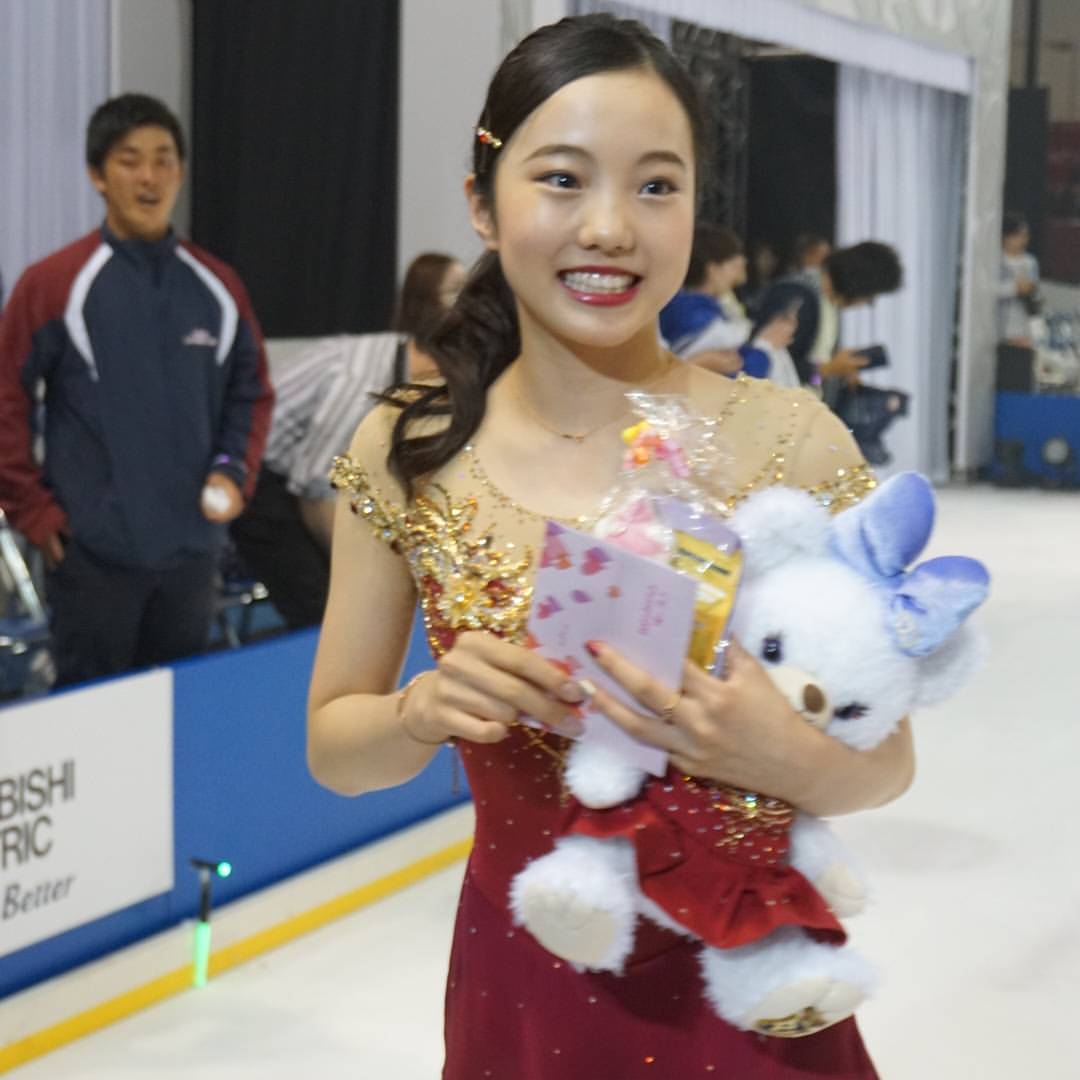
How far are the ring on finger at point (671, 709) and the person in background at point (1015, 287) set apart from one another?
1170 centimetres

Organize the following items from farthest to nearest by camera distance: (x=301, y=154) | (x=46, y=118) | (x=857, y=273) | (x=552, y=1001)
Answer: (x=857, y=273), (x=301, y=154), (x=46, y=118), (x=552, y=1001)

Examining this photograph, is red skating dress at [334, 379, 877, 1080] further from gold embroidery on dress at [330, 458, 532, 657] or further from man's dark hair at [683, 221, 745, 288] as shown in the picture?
man's dark hair at [683, 221, 745, 288]

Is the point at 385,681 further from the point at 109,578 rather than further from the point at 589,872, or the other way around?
the point at 109,578

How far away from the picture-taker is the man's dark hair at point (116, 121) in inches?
152

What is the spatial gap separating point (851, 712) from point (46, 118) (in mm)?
5276

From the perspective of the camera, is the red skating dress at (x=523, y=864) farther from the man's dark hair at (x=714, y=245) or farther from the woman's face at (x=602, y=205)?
the man's dark hair at (x=714, y=245)

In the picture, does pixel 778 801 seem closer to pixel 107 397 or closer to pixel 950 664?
pixel 950 664

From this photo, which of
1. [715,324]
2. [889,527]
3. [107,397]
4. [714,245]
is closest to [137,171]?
[107,397]

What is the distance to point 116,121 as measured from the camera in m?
3.88

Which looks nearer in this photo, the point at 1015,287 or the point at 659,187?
the point at 659,187

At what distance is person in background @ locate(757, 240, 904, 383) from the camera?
8641mm

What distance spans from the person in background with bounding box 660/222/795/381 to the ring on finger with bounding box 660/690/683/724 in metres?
1.43

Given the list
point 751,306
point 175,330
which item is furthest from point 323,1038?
point 751,306

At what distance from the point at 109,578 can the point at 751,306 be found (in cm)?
651
